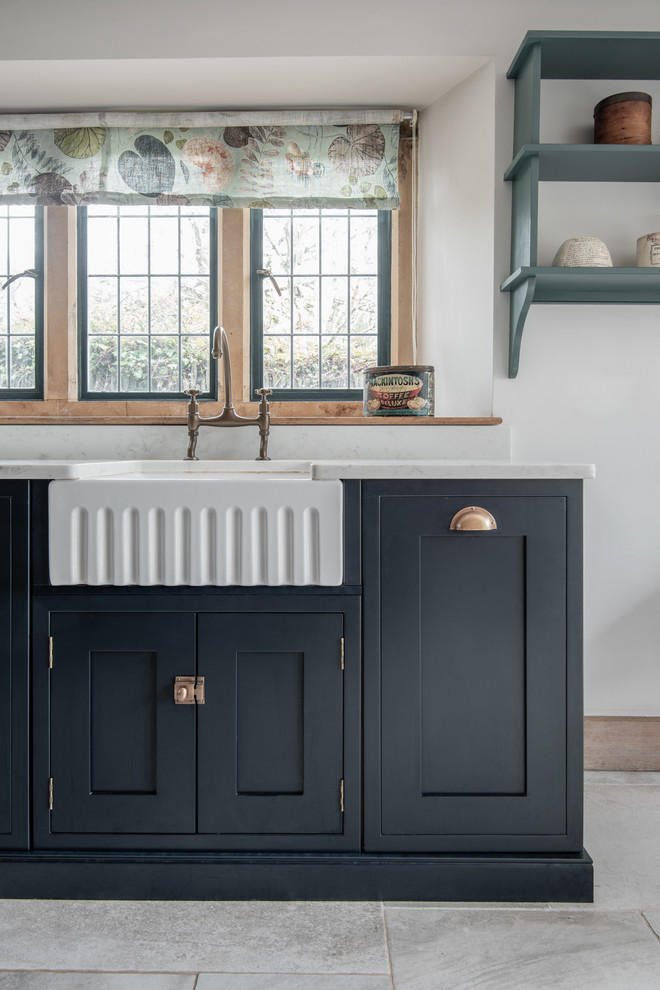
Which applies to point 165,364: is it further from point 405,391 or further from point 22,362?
point 405,391

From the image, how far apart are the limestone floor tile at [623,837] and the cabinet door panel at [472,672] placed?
9.1 inches

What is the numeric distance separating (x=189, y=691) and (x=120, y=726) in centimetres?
16

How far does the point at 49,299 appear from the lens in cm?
241

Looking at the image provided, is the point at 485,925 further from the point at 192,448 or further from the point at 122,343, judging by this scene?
the point at 122,343

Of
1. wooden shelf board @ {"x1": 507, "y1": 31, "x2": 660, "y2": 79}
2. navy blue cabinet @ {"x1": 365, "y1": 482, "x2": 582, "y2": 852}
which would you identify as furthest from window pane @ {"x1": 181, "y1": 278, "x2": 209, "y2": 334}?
navy blue cabinet @ {"x1": 365, "y1": 482, "x2": 582, "y2": 852}

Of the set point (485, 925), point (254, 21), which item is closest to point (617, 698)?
point (485, 925)

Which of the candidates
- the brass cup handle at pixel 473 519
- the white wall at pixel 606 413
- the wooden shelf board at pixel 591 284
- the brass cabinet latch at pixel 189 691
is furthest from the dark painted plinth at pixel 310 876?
the wooden shelf board at pixel 591 284

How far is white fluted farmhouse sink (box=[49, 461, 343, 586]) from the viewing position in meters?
1.34

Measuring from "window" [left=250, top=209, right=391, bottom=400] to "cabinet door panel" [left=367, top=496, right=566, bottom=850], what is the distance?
3.84 ft

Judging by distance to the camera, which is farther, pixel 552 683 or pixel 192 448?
pixel 192 448

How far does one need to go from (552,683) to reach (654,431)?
3.41ft

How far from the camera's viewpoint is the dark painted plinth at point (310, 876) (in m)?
1.37

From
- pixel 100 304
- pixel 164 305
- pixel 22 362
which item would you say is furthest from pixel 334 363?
pixel 22 362

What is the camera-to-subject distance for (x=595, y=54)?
1879 millimetres
